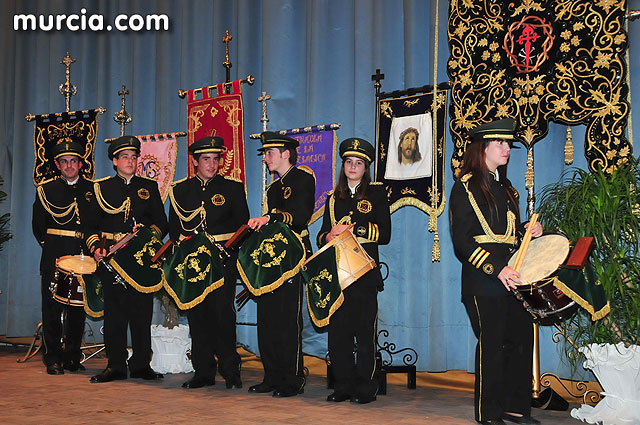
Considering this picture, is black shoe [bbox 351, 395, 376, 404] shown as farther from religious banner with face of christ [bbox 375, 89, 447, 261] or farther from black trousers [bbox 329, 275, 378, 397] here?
religious banner with face of christ [bbox 375, 89, 447, 261]

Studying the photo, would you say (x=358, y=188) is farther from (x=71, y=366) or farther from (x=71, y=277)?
(x=71, y=366)

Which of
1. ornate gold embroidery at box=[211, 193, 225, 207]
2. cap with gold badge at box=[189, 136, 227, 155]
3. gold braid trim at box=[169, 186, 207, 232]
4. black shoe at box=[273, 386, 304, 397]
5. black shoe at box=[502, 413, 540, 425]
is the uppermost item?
cap with gold badge at box=[189, 136, 227, 155]

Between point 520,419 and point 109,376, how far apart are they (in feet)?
9.42

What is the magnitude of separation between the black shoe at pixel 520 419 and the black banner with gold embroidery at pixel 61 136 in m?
5.02

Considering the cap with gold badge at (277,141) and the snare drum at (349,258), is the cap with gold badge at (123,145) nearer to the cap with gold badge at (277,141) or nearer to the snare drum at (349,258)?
the cap with gold badge at (277,141)

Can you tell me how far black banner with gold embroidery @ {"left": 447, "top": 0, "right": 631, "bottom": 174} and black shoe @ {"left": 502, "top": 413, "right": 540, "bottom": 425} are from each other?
1.57 m

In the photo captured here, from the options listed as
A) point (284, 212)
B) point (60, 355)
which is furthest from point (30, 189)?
point (284, 212)

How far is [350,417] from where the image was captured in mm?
4039

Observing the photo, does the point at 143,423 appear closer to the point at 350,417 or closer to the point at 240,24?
the point at 350,417

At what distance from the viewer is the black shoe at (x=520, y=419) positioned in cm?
382

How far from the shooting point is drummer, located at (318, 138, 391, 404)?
4.48m

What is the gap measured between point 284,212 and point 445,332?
5.10 feet

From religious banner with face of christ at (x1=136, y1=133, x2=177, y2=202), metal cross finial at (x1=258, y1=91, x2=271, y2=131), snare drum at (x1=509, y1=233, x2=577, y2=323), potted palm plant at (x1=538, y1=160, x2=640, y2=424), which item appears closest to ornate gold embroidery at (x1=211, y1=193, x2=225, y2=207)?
metal cross finial at (x1=258, y1=91, x2=271, y2=131)

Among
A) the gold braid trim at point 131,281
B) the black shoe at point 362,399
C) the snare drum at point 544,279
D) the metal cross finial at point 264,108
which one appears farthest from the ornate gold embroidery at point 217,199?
the snare drum at point 544,279
